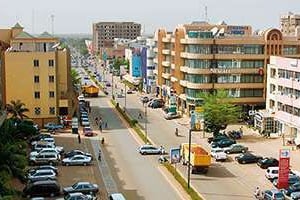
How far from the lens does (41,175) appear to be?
39.8 m

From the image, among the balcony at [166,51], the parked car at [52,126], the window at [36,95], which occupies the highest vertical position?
the balcony at [166,51]

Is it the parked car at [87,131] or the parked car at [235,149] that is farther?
the parked car at [87,131]

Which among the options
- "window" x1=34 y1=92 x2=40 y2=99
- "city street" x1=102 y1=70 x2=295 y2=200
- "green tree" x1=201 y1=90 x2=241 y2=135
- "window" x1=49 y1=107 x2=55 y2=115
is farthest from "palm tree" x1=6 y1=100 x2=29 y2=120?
"green tree" x1=201 y1=90 x2=241 y2=135

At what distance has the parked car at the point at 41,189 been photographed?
36.1 metres

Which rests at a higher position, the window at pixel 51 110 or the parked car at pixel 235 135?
the window at pixel 51 110

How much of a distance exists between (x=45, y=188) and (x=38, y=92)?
98.2 ft

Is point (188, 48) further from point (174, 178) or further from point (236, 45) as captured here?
point (174, 178)

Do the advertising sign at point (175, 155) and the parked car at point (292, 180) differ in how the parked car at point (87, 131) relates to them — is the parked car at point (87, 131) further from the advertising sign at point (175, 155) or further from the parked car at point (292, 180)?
the parked car at point (292, 180)

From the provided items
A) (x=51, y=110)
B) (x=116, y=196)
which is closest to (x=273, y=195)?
(x=116, y=196)

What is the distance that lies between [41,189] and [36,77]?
3000cm

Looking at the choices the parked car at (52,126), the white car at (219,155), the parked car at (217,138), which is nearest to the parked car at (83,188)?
the white car at (219,155)

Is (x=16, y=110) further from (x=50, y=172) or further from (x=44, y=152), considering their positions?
(x=50, y=172)

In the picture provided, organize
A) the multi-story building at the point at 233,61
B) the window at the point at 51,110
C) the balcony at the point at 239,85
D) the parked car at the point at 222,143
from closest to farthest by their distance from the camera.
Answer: the parked car at the point at 222,143
the window at the point at 51,110
the multi-story building at the point at 233,61
the balcony at the point at 239,85

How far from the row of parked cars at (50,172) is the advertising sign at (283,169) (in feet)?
40.1
